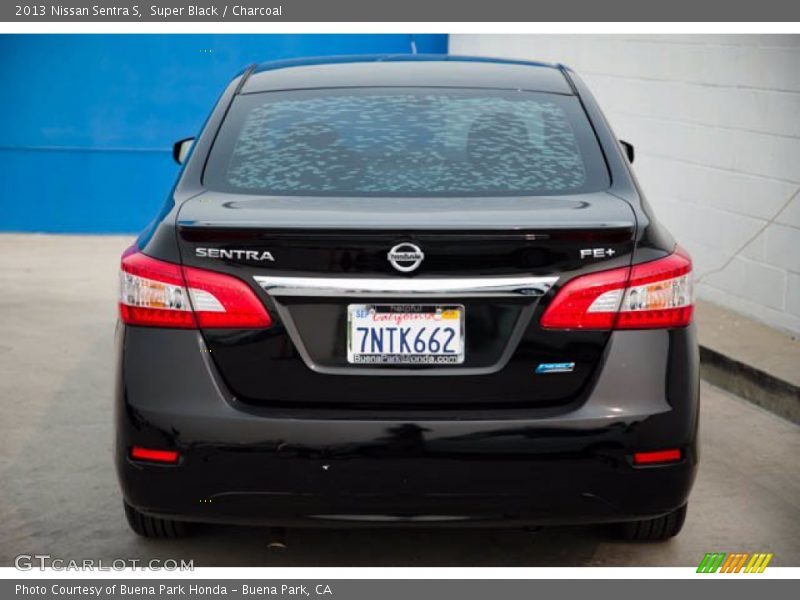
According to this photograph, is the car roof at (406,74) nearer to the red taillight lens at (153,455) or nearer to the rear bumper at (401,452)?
the rear bumper at (401,452)

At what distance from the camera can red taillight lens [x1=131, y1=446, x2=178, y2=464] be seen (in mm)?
4211

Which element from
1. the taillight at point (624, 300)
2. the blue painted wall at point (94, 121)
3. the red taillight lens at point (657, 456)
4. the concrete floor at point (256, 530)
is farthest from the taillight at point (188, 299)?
the blue painted wall at point (94, 121)

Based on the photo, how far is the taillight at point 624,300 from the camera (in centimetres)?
417

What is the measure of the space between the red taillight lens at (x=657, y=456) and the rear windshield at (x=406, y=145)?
88 centimetres

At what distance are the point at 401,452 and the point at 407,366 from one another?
0.24 m

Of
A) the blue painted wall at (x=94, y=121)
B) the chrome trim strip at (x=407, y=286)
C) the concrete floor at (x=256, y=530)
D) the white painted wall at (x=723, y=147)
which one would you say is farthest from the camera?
the blue painted wall at (x=94, y=121)

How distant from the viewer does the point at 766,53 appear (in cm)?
821

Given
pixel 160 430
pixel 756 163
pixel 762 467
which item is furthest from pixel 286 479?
pixel 756 163

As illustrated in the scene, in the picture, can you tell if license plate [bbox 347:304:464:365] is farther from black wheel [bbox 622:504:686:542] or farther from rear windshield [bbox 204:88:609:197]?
black wheel [bbox 622:504:686:542]

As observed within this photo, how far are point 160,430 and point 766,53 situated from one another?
5125 mm

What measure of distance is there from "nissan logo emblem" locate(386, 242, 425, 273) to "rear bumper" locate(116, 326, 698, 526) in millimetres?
418

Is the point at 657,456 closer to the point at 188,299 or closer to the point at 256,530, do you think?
the point at 188,299

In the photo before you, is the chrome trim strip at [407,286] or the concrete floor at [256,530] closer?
the chrome trim strip at [407,286]

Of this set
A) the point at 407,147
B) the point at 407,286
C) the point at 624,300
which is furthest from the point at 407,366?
the point at 407,147
